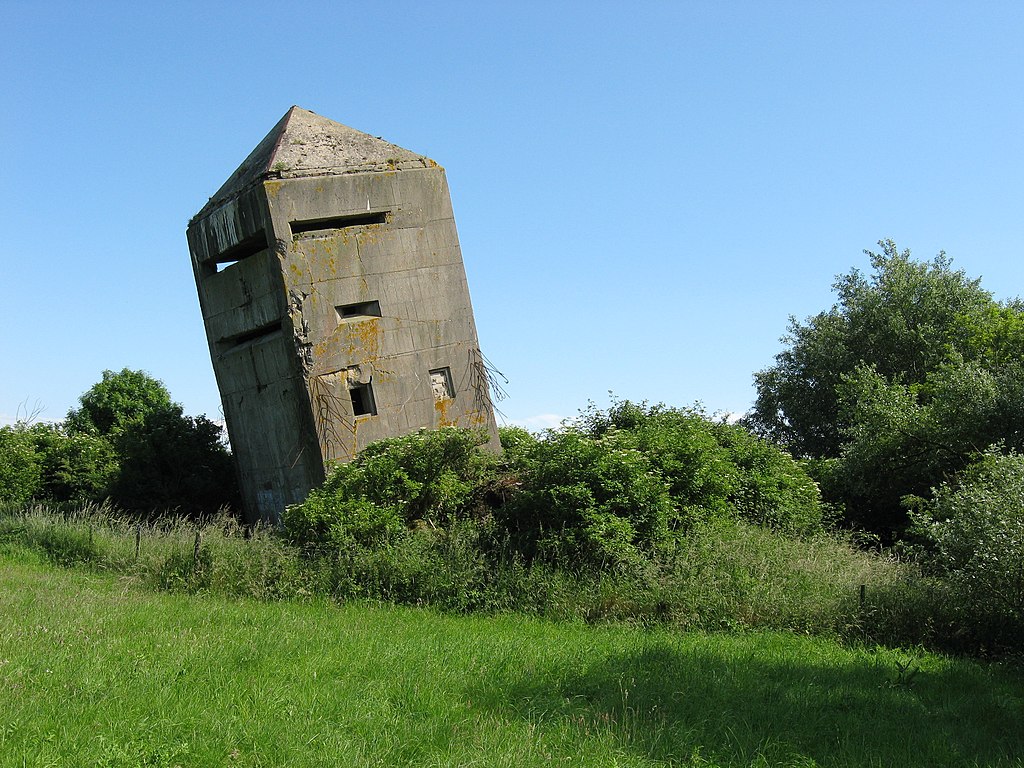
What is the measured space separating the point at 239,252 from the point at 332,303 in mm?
2984

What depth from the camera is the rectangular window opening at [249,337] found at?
15639mm

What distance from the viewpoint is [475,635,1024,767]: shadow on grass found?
6078 millimetres

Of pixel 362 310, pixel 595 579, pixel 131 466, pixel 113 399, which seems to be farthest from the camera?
pixel 113 399

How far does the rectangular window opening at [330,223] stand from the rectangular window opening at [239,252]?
76cm

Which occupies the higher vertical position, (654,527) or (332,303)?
(332,303)

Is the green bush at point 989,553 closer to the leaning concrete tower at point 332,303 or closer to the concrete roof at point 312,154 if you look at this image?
the leaning concrete tower at point 332,303

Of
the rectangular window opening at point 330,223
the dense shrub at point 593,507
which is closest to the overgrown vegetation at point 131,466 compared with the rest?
the rectangular window opening at point 330,223

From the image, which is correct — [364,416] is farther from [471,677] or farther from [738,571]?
[471,677]

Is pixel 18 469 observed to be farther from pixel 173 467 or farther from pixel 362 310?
pixel 362 310

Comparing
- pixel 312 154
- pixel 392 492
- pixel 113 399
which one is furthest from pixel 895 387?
pixel 113 399

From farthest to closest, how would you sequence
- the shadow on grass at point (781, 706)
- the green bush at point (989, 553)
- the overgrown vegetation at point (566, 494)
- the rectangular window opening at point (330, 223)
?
the rectangular window opening at point (330, 223), the overgrown vegetation at point (566, 494), the green bush at point (989, 553), the shadow on grass at point (781, 706)

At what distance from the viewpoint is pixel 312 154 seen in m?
15.5

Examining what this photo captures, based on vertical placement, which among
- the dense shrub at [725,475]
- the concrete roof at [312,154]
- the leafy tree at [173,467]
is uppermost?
the concrete roof at [312,154]

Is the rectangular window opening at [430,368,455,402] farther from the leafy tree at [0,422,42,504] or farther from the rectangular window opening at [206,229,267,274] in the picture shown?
the leafy tree at [0,422,42,504]
